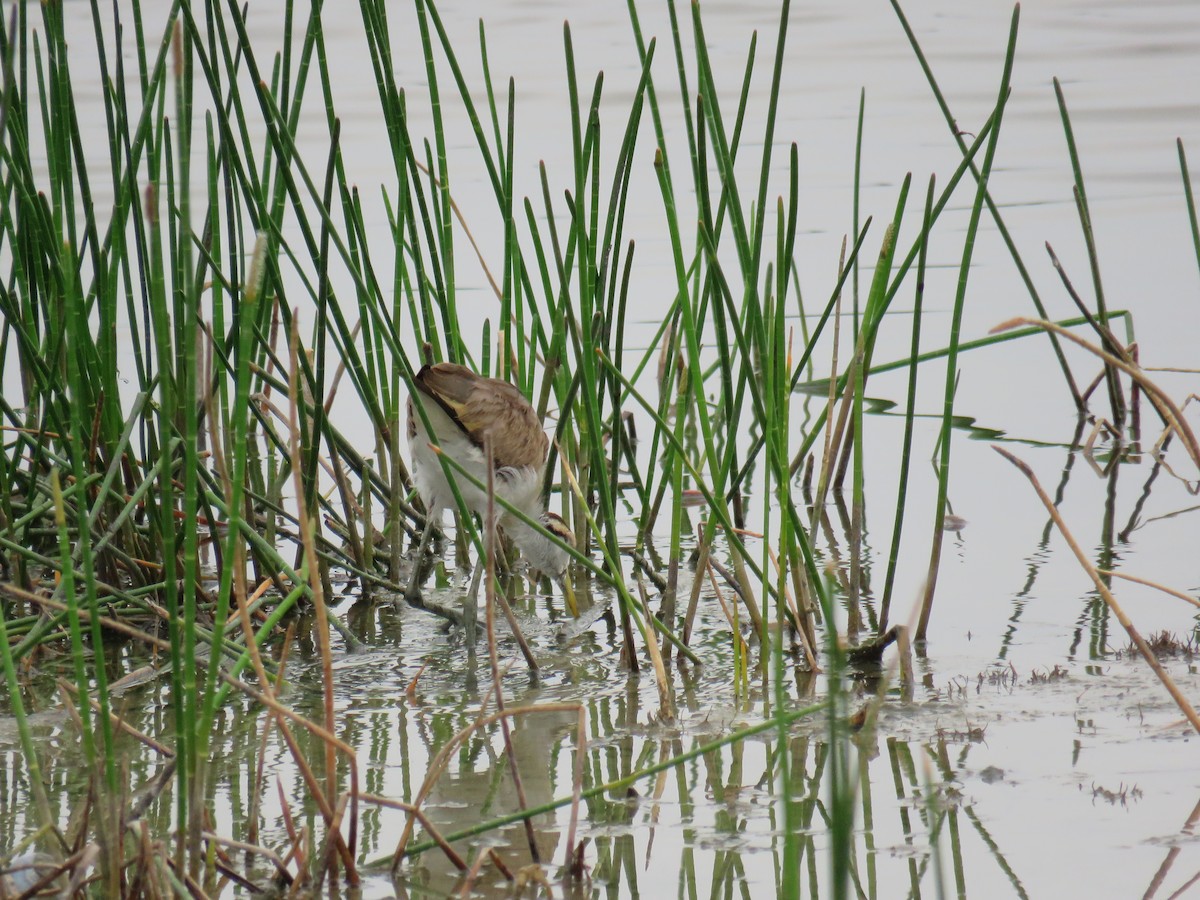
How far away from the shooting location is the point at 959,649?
3.35 meters

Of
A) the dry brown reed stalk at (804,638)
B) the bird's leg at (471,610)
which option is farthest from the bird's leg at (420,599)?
the dry brown reed stalk at (804,638)

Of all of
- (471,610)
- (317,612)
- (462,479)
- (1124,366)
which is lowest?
(471,610)

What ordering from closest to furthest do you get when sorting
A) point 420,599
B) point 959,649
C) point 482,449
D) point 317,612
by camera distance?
point 317,612 < point 959,649 < point 420,599 < point 482,449

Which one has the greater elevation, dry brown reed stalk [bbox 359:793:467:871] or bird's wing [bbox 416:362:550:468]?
bird's wing [bbox 416:362:550:468]

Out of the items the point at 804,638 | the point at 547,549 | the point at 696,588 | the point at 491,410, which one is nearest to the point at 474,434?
the point at 491,410

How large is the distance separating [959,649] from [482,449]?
1.26m

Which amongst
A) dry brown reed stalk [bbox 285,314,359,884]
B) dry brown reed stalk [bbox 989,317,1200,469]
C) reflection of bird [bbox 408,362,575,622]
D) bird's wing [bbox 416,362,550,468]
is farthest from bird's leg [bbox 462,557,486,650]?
dry brown reed stalk [bbox 989,317,1200,469]

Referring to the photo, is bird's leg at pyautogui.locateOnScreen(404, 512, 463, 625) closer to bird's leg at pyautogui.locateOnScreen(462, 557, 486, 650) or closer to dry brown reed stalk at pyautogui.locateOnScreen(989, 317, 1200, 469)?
bird's leg at pyautogui.locateOnScreen(462, 557, 486, 650)

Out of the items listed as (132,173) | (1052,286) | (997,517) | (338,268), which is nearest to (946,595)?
Answer: (997,517)

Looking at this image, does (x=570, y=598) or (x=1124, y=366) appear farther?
(x=570, y=598)

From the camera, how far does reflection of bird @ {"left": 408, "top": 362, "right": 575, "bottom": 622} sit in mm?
3547

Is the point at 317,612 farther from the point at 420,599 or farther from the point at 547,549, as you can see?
the point at 547,549

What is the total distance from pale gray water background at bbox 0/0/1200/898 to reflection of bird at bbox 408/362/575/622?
217mm

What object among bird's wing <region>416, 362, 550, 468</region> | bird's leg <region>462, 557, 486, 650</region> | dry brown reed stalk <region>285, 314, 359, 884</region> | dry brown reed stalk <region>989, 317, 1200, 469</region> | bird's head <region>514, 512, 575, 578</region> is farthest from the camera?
bird's head <region>514, 512, 575, 578</region>
